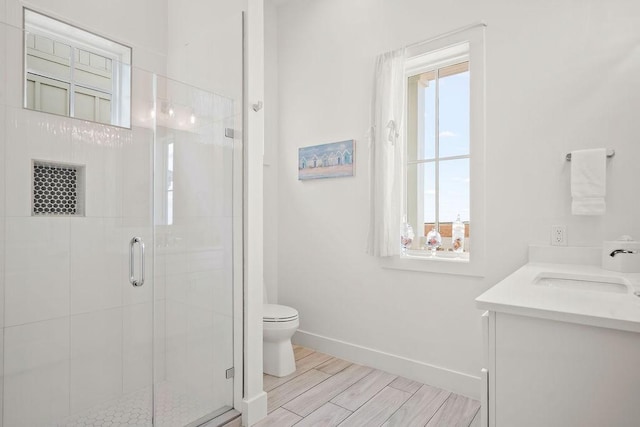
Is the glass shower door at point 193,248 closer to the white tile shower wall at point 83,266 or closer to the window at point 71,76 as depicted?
the white tile shower wall at point 83,266

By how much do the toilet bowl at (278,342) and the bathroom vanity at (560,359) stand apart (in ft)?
5.47

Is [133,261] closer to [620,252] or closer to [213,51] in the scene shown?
[213,51]

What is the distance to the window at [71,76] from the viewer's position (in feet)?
5.65

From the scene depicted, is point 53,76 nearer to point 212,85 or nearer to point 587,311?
point 212,85

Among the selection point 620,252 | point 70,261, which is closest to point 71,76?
point 70,261

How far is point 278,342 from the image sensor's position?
2.64 metres

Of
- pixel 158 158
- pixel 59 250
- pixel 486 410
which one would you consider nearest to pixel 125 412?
pixel 59 250

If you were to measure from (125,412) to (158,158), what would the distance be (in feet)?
4.30

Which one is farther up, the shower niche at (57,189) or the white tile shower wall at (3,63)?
the white tile shower wall at (3,63)

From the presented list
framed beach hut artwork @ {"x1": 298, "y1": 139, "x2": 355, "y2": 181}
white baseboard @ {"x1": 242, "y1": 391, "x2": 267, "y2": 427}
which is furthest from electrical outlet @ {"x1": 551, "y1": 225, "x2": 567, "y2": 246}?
white baseboard @ {"x1": 242, "y1": 391, "x2": 267, "y2": 427}

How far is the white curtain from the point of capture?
2604 mm

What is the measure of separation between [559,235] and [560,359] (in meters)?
1.25

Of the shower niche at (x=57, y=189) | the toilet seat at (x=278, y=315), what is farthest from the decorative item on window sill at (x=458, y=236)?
the shower niche at (x=57, y=189)

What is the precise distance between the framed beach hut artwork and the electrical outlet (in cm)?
141
